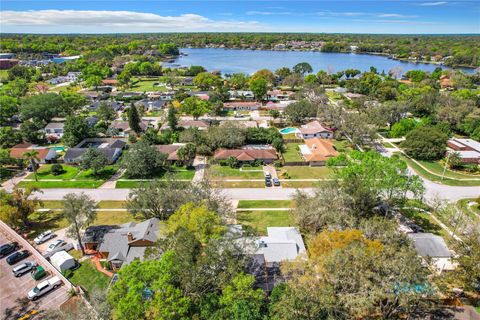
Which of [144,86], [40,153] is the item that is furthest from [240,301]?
[144,86]

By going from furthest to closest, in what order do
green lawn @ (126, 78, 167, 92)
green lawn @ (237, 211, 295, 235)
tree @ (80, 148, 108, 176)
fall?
1. green lawn @ (126, 78, 167, 92)
2. tree @ (80, 148, 108, 176)
3. green lawn @ (237, 211, 295, 235)

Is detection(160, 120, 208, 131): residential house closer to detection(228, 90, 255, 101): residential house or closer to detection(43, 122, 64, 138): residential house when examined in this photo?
detection(43, 122, 64, 138): residential house

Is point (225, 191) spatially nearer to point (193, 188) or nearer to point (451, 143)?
point (193, 188)

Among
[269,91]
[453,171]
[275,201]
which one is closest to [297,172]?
[275,201]

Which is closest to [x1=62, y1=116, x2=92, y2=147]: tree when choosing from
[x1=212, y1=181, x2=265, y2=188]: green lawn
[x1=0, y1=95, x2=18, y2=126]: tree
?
[x1=0, y1=95, x2=18, y2=126]: tree

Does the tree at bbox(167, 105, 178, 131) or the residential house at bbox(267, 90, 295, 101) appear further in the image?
the residential house at bbox(267, 90, 295, 101)

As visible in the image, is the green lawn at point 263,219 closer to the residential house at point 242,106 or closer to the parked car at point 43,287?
the parked car at point 43,287

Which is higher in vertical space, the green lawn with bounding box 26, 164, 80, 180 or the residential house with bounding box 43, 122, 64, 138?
the residential house with bounding box 43, 122, 64, 138

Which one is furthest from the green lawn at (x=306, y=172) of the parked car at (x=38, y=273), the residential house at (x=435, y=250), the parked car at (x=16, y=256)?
the parked car at (x=16, y=256)
